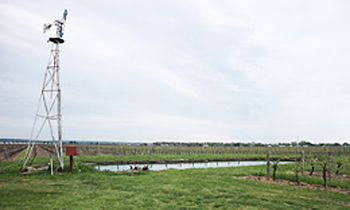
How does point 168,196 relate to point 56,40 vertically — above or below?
below

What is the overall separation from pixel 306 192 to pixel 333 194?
1.01 metres

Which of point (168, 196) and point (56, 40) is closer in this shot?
point (168, 196)

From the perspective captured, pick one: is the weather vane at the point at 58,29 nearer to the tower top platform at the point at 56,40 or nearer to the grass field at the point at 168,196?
the tower top platform at the point at 56,40

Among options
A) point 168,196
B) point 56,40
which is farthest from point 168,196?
point 56,40

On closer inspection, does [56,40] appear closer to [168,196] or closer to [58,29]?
[58,29]

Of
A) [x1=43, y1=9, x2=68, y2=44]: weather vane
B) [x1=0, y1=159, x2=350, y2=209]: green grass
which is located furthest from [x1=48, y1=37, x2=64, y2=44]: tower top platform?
[x1=0, y1=159, x2=350, y2=209]: green grass

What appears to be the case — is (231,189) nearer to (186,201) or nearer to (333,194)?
(186,201)

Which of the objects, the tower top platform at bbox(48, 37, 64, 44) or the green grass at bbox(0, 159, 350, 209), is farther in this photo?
the tower top platform at bbox(48, 37, 64, 44)

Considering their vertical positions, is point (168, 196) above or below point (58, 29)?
below

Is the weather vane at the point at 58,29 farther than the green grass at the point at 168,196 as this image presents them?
Yes

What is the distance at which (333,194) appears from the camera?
29.5 ft

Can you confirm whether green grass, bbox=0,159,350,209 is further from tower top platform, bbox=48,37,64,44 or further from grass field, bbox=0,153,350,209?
tower top platform, bbox=48,37,64,44

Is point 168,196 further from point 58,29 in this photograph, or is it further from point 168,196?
point 58,29

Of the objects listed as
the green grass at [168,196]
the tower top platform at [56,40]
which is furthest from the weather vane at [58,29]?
the green grass at [168,196]
